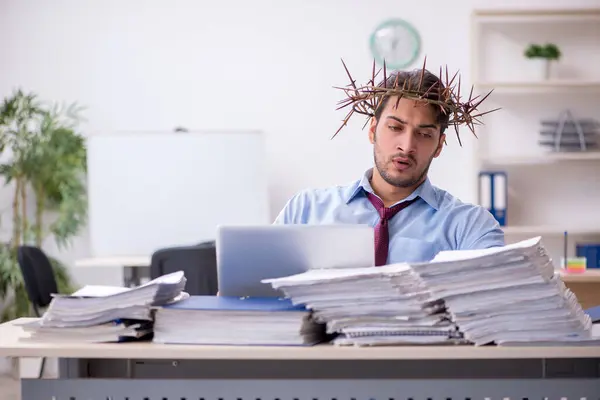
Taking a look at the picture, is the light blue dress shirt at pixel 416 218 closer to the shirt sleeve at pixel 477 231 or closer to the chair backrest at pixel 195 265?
the shirt sleeve at pixel 477 231

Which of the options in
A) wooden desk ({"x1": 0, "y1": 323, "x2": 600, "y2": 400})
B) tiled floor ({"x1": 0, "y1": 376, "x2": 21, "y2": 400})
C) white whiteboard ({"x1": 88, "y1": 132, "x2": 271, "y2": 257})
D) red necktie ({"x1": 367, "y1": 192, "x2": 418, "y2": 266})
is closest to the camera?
wooden desk ({"x1": 0, "y1": 323, "x2": 600, "y2": 400})

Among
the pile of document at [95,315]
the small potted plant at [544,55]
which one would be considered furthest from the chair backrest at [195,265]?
the small potted plant at [544,55]

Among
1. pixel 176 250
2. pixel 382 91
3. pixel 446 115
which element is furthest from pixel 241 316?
pixel 176 250

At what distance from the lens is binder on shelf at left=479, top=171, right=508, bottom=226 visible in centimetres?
535

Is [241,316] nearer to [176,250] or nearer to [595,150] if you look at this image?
[176,250]

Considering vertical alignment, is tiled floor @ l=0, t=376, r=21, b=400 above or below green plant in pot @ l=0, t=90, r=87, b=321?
below

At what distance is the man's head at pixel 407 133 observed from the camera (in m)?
2.43

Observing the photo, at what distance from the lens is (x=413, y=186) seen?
8.66 ft

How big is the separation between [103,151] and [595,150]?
2832mm

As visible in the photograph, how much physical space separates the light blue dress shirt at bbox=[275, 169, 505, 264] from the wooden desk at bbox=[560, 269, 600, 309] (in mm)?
2032

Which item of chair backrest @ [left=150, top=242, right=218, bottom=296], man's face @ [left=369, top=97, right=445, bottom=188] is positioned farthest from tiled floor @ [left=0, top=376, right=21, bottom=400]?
man's face @ [left=369, top=97, right=445, bottom=188]

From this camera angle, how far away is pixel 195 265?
3.93 m

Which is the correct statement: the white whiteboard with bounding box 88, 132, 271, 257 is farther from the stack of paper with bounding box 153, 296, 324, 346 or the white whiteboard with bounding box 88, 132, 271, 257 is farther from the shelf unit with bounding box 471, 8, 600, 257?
the stack of paper with bounding box 153, 296, 324, 346

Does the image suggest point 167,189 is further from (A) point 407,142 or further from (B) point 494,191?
(A) point 407,142
